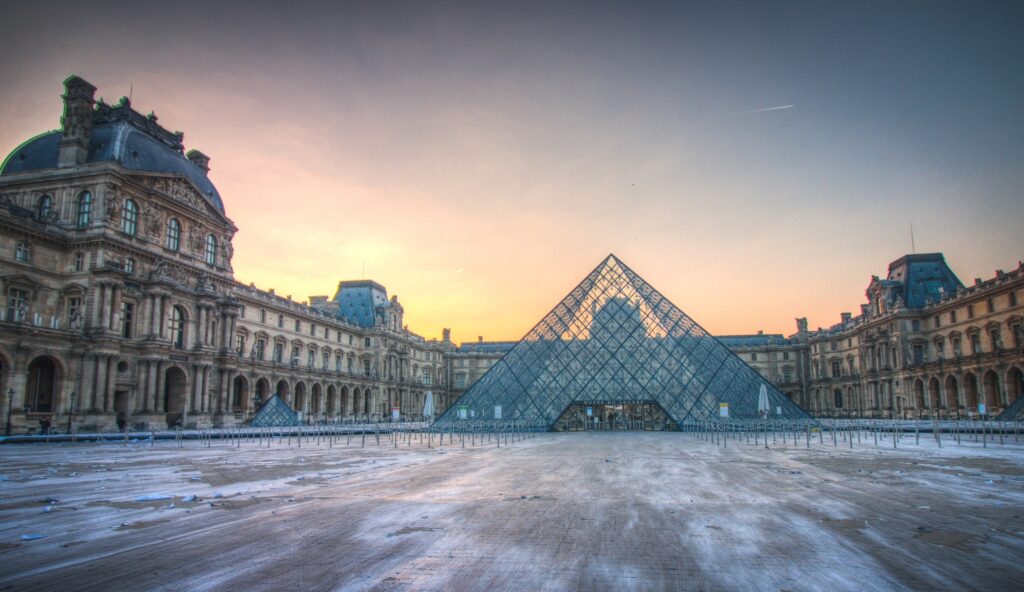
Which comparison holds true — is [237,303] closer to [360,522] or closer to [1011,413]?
[360,522]

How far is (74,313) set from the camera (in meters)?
34.2

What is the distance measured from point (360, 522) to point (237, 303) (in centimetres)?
4342

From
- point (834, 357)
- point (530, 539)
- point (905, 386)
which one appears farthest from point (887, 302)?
point (530, 539)

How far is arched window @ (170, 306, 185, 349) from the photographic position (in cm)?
4125

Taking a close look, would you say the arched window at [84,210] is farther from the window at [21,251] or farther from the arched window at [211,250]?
the arched window at [211,250]

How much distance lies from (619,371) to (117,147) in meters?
35.0

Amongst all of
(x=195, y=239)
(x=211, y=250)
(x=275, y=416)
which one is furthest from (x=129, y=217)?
(x=275, y=416)

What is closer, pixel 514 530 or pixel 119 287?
pixel 514 530

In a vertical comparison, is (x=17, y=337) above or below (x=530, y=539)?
above

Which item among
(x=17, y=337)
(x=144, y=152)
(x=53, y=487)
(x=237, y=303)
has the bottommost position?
(x=53, y=487)

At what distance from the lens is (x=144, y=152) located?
40.0 m

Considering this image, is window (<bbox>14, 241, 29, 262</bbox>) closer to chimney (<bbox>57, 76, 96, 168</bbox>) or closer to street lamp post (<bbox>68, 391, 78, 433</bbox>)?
chimney (<bbox>57, 76, 96, 168</bbox>)

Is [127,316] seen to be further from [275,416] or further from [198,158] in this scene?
[198,158]

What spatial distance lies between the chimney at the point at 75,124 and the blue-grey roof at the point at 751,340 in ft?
265
